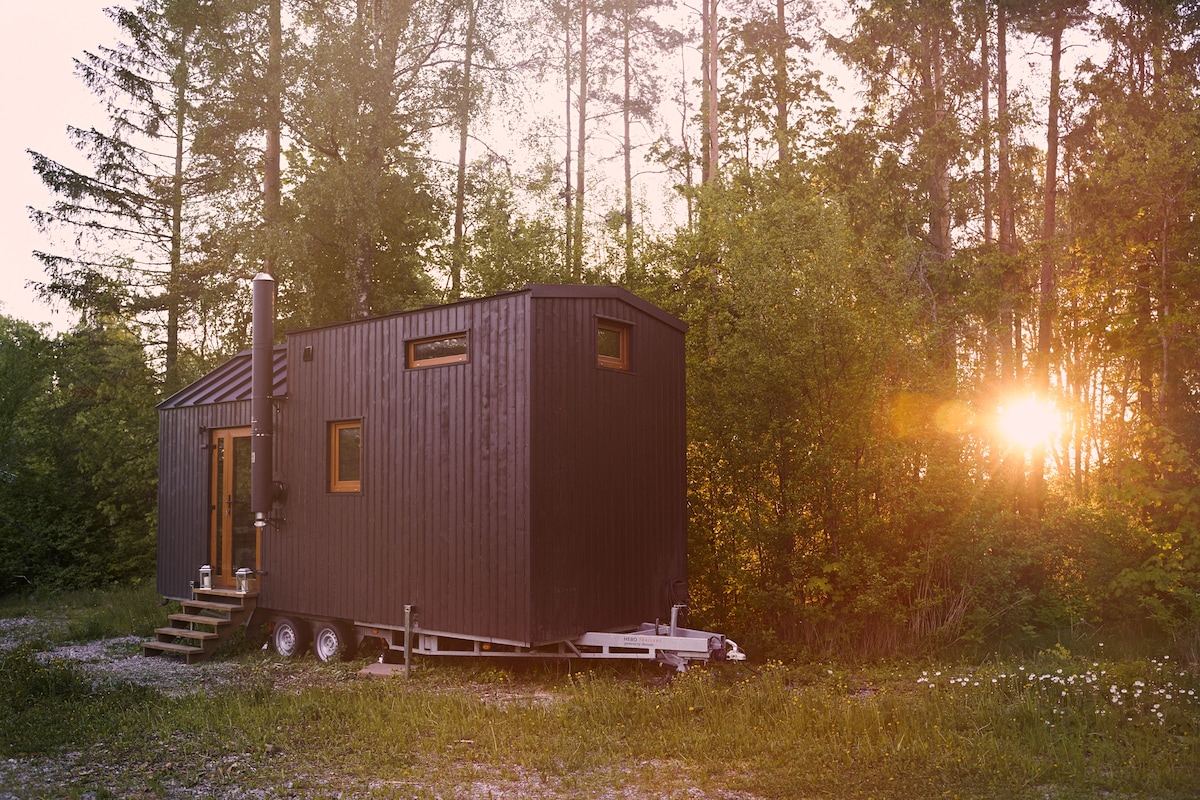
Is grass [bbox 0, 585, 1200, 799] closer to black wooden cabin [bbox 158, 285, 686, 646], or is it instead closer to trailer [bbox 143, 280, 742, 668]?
trailer [bbox 143, 280, 742, 668]

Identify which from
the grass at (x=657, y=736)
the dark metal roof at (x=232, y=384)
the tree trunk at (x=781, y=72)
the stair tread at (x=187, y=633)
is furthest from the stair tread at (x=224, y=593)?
the tree trunk at (x=781, y=72)

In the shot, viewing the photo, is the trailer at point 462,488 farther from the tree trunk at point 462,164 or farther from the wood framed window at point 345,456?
the tree trunk at point 462,164

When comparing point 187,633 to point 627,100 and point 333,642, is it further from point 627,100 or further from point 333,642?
point 627,100

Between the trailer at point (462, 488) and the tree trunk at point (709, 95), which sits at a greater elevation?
the tree trunk at point (709, 95)

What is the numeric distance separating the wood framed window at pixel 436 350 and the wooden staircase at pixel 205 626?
3657 millimetres

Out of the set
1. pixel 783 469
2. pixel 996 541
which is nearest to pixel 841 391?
pixel 783 469

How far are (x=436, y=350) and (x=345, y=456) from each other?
1.85 m

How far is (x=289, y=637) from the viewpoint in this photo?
11.0m

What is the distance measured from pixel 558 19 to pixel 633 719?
18.1 metres

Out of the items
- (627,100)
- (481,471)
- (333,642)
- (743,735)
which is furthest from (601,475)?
(627,100)

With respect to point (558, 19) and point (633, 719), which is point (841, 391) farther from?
point (558, 19)

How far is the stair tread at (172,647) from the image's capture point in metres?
10.8

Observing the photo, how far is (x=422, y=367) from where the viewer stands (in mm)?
9805

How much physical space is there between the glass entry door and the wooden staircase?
0.34 meters
